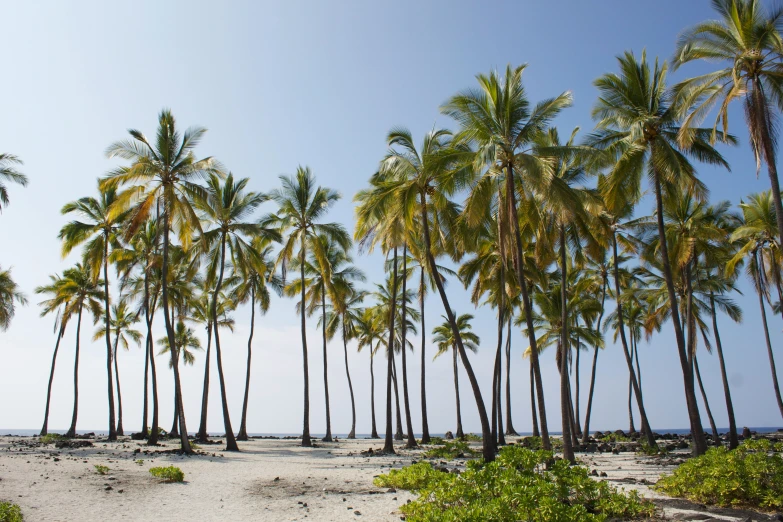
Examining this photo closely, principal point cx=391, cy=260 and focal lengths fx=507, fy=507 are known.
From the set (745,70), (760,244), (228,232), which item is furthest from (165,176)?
(760,244)

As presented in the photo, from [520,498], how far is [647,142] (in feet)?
45.7

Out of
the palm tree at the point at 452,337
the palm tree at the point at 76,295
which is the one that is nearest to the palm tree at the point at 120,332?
the palm tree at the point at 76,295

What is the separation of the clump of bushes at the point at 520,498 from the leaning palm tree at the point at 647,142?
926cm

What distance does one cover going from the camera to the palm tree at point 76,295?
31594 mm

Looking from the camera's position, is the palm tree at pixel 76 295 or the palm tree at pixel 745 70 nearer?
the palm tree at pixel 745 70

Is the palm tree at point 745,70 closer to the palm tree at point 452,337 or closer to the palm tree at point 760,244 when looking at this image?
the palm tree at point 760,244

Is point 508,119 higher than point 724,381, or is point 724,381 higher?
point 508,119

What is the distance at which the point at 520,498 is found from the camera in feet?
21.2

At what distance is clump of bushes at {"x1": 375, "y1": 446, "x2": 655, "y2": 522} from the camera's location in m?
6.18

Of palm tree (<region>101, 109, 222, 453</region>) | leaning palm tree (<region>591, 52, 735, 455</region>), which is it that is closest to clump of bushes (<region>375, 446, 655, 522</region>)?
leaning palm tree (<region>591, 52, 735, 455</region>)

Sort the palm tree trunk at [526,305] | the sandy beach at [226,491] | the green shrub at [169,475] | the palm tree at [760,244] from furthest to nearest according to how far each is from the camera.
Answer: the palm tree at [760,244]
the palm tree trunk at [526,305]
the green shrub at [169,475]
the sandy beach at [226,491]

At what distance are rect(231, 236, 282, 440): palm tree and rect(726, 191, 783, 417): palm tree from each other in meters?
21.9

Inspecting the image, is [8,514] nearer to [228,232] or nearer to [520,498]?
[520,498]

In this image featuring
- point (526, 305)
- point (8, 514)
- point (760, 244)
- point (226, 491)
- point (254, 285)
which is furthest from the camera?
point (254, 285)
